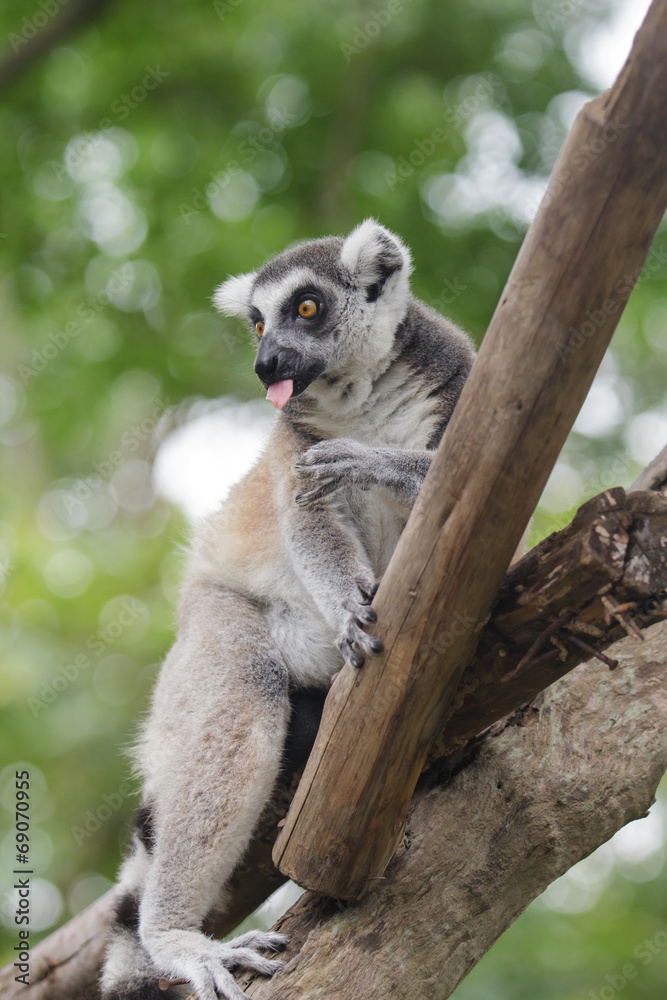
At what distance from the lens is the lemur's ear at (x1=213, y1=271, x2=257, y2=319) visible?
14.9 ft

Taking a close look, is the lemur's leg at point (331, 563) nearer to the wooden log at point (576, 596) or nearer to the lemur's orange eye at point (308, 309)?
the wooden log at point (576, 596)

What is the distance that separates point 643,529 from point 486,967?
424 centimetres

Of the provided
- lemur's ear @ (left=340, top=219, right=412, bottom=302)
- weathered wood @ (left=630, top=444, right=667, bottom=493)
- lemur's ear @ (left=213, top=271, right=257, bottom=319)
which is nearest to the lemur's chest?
lemur's ear @ (left=340, top=219, right=412, bottom=302)

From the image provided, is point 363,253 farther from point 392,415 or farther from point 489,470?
point 489,470

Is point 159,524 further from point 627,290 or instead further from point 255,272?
point 627,290

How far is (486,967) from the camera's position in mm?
5473

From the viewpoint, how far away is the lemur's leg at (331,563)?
3.32 meters

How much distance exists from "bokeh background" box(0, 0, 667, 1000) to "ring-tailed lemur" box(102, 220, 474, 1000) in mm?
2637

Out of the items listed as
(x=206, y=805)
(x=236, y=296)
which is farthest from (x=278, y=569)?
(x=236, y=296)

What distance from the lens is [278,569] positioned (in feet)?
13.7

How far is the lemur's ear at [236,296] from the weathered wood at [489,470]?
2.31 meters

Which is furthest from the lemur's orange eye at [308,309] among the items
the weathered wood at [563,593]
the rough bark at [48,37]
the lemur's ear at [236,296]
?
the rough bark at [48,37]

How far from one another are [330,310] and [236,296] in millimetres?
755

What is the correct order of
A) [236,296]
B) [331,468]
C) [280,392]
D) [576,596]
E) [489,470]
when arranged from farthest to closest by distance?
[236,296]
[280,392]
[331,468]
[576,596]
[489,470]
